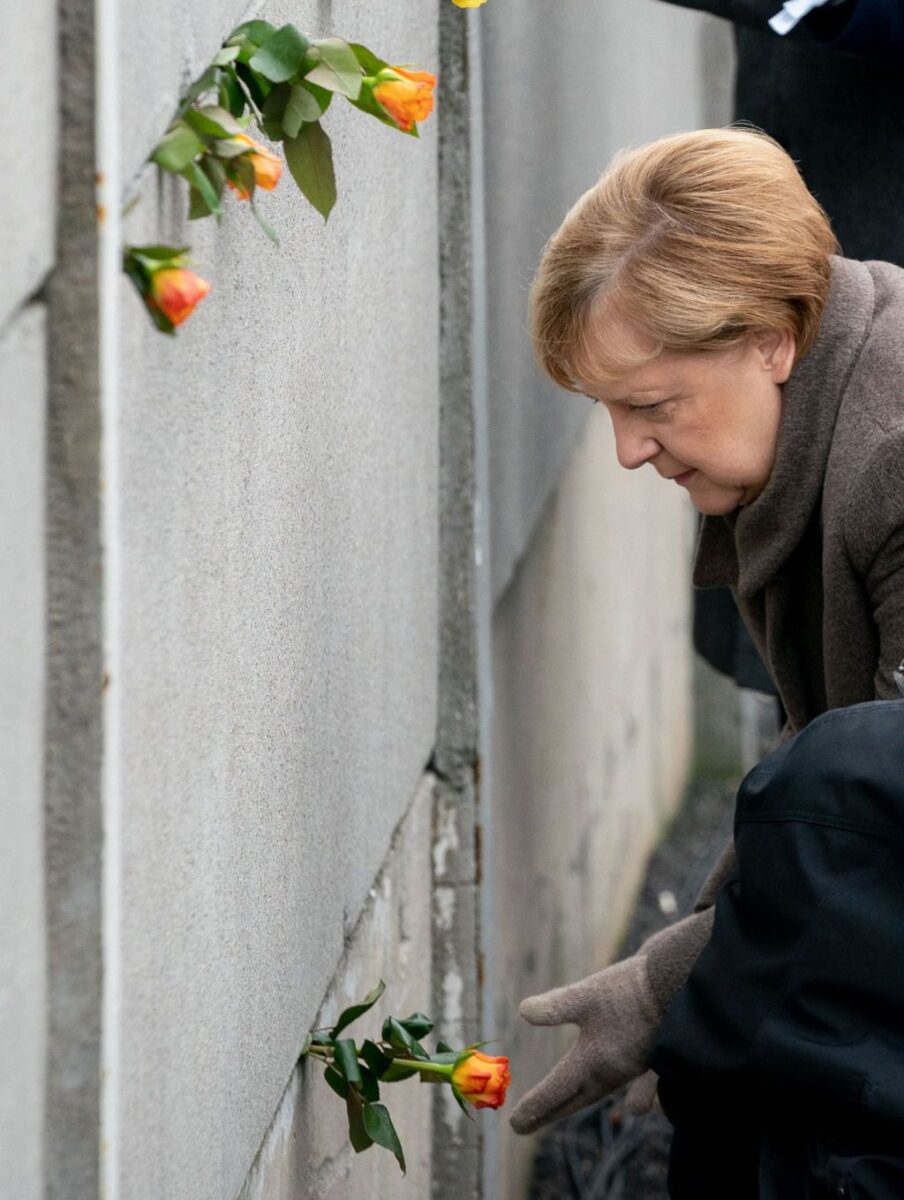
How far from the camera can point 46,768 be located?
0.90 meters

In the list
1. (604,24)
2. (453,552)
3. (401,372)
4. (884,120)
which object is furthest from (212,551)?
(604,24)

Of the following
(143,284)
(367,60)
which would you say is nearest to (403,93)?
(367,60)

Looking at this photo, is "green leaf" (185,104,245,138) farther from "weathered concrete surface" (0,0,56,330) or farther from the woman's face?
the woman's face

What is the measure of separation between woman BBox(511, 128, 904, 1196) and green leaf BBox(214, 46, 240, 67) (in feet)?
2.07

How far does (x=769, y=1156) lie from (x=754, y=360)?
80cm

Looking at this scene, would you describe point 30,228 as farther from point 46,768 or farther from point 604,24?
point 604,24

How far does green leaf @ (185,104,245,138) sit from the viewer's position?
3.44 feet

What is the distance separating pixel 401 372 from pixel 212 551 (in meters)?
1.07

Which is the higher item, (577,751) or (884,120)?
(884,120)

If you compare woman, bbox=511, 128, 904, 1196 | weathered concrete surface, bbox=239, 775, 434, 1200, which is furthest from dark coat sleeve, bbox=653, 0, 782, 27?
weathered concrete surface, bbox=239, 775, 434, 1200

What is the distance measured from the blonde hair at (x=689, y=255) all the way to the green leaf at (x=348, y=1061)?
2.37 ft

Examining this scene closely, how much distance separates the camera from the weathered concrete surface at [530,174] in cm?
288

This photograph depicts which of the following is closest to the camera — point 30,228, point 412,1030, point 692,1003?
point 30,228

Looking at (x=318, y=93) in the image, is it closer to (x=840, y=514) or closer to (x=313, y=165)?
(x=313, y=165)
